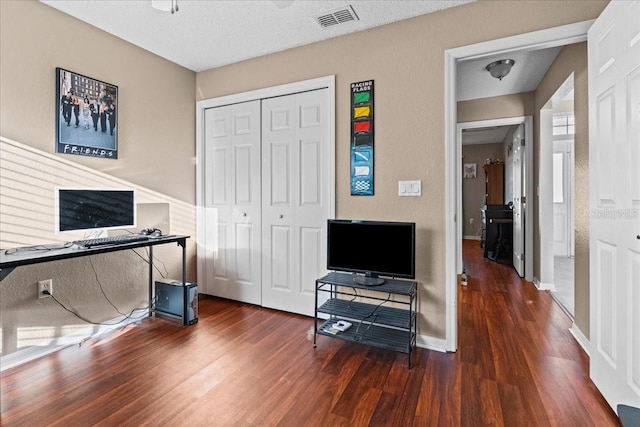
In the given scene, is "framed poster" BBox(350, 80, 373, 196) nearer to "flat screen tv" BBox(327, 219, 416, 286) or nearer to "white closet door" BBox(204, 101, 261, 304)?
"flat screen tv" BBox(327, 219, 416, 286)

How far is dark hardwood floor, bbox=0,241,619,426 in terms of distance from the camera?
5.54 feet

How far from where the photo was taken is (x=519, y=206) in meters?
4.63

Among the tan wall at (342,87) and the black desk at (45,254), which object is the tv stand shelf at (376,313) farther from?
the black desk at (45,254)

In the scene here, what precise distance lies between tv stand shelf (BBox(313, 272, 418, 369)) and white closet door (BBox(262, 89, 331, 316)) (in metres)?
0.41

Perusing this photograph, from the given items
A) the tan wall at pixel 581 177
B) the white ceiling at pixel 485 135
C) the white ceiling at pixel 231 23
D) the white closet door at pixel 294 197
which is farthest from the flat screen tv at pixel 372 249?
the white ceiling at pixel 485 135

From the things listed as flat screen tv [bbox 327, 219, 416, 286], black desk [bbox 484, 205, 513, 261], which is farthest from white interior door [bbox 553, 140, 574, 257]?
flat screen tv [bbox 327, 219, 416, 286]

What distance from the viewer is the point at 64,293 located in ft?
Answer: 8.21

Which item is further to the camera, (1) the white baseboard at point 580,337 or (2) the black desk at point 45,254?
(1) the white baseboard at point 580,337

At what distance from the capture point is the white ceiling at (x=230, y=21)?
238 cm

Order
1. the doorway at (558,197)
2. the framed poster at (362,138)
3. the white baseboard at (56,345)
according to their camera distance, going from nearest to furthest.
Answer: the white baseboard at (56,345)
the framed poster at (362,138)
the doorway at (558,197)

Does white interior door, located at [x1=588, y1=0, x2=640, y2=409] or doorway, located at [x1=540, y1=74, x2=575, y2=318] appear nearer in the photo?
white interior door, located at [x1=588, y1=0, x2=640, y2=409]

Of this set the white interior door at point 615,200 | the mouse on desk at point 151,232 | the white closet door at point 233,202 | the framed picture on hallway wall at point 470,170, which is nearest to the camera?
the white interior door at point 615,200

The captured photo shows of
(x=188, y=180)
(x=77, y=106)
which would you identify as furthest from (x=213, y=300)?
(x=77, y=106)

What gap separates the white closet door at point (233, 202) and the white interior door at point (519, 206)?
140 inches
